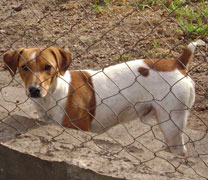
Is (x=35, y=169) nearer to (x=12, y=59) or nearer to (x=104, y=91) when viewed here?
(x=12, y=59)

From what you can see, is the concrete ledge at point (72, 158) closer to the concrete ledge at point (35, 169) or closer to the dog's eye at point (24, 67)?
the concrete ledge at point (35, 169)

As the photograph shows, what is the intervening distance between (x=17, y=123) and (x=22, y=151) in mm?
333

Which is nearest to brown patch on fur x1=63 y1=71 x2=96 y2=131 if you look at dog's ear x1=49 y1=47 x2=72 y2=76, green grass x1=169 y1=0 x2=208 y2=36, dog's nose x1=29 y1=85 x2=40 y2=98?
dog's ear x1=49 y1=47 x2=72 y2=76

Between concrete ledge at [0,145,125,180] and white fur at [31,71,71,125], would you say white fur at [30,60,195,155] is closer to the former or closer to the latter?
white fur at [31,71,71,125]

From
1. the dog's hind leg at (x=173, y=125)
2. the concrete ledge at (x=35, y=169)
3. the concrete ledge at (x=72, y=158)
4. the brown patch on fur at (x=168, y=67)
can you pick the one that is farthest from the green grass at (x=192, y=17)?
the concrete ledge at (x=35, y=169)

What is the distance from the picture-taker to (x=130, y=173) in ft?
7.66

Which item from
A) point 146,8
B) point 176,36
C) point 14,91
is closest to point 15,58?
point 14,91

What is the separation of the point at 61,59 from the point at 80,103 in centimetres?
46

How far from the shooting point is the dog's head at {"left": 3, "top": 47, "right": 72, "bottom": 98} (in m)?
3.31

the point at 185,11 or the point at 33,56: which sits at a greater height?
the point at 33,56

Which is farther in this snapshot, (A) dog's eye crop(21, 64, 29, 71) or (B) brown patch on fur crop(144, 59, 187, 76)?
(B) brown patch on fur crop(144, 59, 187, 76)

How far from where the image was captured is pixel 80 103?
3.72 metres

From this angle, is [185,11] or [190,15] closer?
[190,15]

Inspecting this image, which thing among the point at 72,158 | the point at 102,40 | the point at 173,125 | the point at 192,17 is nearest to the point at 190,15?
the point at 192,17
